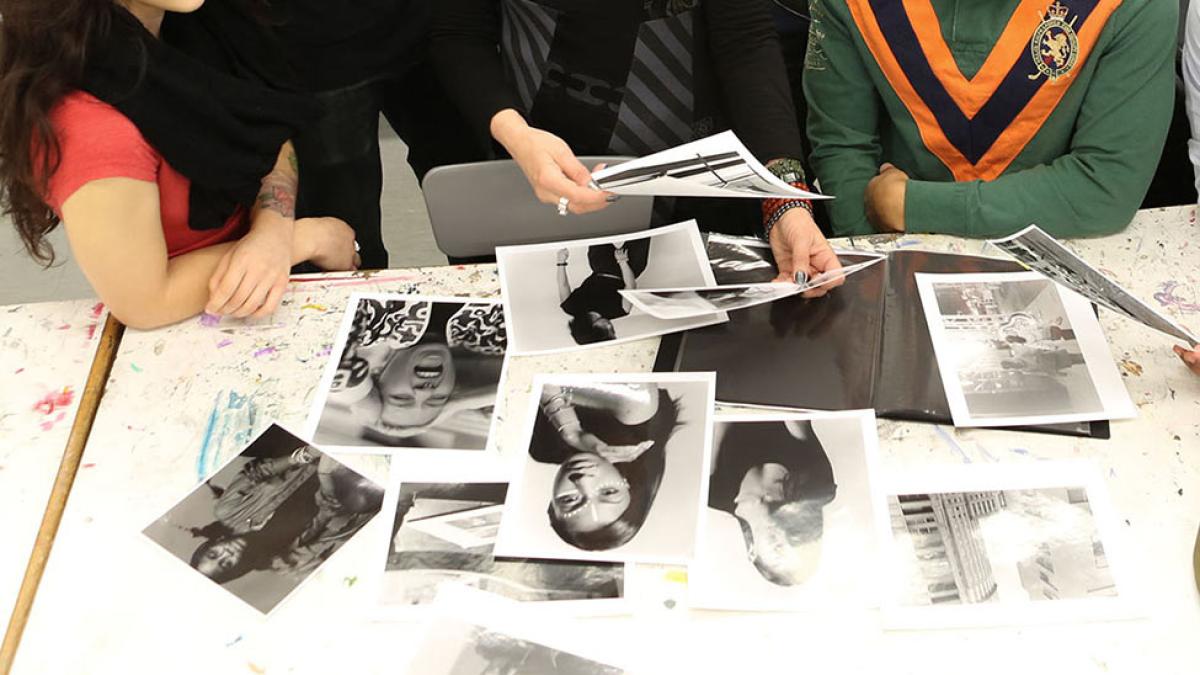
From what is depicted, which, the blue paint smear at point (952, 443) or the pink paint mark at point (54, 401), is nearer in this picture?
the blue paint smear at point (952, 443)

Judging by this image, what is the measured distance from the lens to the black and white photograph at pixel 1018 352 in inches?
37.9

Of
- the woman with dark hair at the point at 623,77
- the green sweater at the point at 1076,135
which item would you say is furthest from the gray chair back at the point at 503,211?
the green sweater at the point at 1076,135

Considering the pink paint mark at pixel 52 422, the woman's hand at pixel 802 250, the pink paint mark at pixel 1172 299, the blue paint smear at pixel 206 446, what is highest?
the pink paint mark at pixel 52 422

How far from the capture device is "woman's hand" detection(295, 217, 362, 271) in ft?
4.32

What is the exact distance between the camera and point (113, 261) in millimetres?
1064

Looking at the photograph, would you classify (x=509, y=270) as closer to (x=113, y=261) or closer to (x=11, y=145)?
(x=113, y=261)

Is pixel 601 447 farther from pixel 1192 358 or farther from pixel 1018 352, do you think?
pixel 1192 358

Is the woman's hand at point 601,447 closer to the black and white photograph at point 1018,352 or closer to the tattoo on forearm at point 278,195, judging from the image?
the black and white photograph at point 1018,352

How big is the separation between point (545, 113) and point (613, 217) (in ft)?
0.67

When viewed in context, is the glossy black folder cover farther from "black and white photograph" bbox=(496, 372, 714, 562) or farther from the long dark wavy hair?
the long dark wavy hair

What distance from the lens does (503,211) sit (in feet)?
4.42

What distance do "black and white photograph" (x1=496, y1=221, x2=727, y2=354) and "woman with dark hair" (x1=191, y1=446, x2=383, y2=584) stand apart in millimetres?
262

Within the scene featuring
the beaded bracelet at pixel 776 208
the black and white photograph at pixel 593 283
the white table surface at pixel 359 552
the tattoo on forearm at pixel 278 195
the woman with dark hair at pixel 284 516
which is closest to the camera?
the white table surface at pixel 359 552

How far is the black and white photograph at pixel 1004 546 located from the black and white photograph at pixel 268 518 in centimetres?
52
